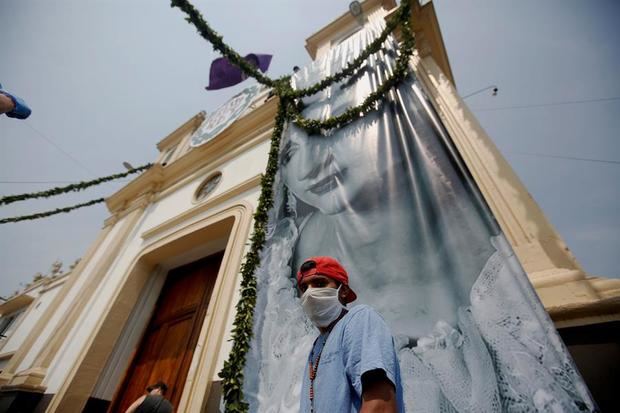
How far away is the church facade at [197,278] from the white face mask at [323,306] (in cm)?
114

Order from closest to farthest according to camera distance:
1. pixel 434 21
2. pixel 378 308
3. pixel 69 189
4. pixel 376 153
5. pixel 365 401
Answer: pixel 365 401 → pixel 378 308 → pixel 376 153 → pixel 434 21 → pixel 69 189

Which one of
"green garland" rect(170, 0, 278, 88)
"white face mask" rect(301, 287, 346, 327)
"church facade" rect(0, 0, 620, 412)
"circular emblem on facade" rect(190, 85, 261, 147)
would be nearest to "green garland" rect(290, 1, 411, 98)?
"church facade" rect(0, 0, 620, 412)

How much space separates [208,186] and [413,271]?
13.3ft

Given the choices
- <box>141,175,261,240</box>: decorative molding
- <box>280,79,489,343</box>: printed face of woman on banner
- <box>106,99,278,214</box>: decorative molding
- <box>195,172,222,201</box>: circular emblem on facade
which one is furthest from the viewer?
<box>106,99,278,214</box>: decorative molding

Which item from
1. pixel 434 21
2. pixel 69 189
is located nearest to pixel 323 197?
pixel 434 21

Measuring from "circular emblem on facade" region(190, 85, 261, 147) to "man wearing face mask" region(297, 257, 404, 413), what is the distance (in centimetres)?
474

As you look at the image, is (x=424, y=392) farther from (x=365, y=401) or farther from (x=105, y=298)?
(x=105, y=298)

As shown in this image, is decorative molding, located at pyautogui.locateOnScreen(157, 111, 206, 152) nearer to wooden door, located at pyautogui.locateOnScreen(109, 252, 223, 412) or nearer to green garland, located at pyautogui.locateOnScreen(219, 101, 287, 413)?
wooden door, located at pyautogui.locateOnScreen(109, 252, 223, 412)

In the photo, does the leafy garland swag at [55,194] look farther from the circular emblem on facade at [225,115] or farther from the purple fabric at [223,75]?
the purple fabric at [223,75]

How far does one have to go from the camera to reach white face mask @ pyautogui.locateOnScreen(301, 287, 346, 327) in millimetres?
1273

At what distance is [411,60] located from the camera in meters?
3.44

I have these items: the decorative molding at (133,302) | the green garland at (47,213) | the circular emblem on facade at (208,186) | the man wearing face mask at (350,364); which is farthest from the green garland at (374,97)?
the green garland at (47,213)

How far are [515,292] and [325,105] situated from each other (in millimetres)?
3232

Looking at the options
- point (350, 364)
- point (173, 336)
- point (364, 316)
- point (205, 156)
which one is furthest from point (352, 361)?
point (205, 156)
